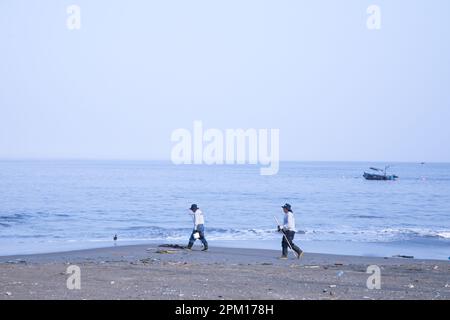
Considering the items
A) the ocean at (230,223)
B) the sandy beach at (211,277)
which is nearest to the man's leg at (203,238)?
the sandy beach at (211,277)

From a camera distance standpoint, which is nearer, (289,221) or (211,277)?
(211,277)

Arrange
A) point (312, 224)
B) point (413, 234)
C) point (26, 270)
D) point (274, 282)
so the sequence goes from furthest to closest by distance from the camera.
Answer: point (312, 224)
point (413, 234)
point (26, 270)
point (274, 282)

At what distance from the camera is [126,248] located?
910 inches

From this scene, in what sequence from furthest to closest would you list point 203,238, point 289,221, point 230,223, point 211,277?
1. point 230,223
2. point 203,238
3. point 289,221
4. point 211,277

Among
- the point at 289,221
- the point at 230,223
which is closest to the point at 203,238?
the point at 289,221

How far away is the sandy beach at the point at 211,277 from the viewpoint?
1178 cm

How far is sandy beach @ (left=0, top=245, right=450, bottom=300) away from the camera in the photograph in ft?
38.7

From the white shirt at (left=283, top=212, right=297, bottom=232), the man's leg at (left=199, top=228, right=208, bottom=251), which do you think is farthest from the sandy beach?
the white shirt at (left=283, top=212, right=297, bottom=232)

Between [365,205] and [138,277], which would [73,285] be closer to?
[138,277]

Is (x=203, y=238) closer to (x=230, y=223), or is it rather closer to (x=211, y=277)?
(x=211, y=277)

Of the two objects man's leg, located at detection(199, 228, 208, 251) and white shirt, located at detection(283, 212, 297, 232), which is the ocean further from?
white shirt, located at detection(283, 212, 297, 232)

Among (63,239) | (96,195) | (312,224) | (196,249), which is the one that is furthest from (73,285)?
(96,195)

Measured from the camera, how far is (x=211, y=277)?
14.6 metres
